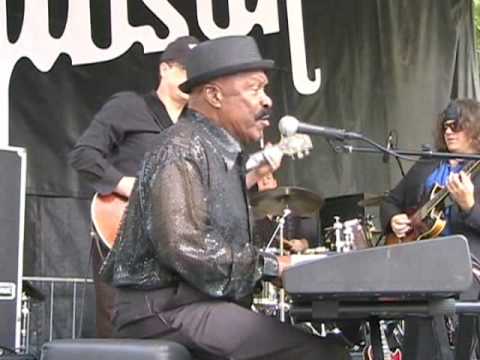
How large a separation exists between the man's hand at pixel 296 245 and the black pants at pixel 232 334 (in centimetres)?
293

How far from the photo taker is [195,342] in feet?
7.92

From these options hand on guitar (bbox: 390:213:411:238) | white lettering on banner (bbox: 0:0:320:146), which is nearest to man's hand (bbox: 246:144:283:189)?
hand on guitar (bbox: 390:213:411:238)

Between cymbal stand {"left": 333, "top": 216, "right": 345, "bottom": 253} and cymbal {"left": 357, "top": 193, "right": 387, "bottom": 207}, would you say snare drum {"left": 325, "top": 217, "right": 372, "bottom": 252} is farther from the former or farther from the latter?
cymbal {"left": 357, "top": 193, "right": 387, "bottom": 207}

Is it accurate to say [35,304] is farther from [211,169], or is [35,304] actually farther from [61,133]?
[211,169]

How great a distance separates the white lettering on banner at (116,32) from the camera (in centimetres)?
519

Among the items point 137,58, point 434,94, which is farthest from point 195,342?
point 434,94

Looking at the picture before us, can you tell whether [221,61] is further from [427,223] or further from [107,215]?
[427,223]

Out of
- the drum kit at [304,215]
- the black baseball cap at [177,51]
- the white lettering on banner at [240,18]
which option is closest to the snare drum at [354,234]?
the drum kit at [304,215]

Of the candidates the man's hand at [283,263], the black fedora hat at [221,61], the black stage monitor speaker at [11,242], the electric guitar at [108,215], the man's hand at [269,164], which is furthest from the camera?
the black stage monitor speaker at [11,242]

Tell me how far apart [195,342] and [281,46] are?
11.9ft

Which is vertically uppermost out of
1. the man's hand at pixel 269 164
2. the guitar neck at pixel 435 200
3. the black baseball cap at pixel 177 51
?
the black baseball cap at pixel 177 51

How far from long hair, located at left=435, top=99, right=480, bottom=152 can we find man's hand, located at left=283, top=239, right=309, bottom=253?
3.65 feet

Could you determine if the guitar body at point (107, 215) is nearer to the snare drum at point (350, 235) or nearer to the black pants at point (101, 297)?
the black pants at point (101, 297)

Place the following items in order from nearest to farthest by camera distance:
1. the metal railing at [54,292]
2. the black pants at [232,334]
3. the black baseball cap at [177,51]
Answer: the black pants at [232,334], the black baseball cap at [177,51], the metal railing at [54,292]
